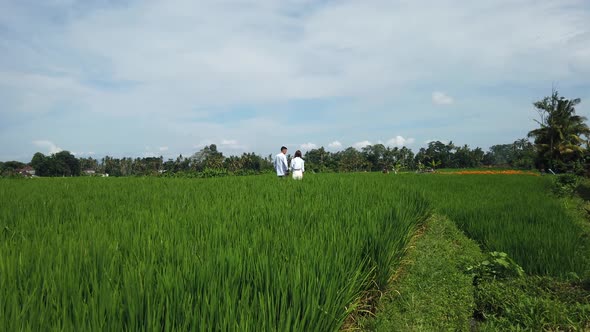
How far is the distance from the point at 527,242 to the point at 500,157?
157 metres

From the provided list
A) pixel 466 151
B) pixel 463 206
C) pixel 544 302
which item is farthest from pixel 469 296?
pixel 466 151

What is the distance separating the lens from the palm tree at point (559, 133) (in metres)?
30.8

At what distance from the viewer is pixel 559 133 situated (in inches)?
1241

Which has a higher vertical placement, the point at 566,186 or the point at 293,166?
the point at 293,166

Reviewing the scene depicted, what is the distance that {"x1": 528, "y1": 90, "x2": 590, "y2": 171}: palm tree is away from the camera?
30.8 metres

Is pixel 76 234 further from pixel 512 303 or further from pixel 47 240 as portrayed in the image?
pixel 512 303

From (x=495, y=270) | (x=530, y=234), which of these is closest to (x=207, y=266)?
(x=495, y=270)

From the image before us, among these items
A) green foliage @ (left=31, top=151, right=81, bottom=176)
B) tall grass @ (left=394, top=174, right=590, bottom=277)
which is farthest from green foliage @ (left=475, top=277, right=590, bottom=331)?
green foliage @ (left=31, top=151, right=81, bottom=176)

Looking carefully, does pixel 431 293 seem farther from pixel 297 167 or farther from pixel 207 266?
pixel 297 167

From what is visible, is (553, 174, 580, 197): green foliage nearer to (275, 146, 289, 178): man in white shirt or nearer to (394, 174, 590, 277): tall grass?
(394, 174, 590, 277): tall grass

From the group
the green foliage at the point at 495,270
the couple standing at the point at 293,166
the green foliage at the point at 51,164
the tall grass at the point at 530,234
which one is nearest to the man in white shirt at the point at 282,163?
the couple standing at the point at 293,166

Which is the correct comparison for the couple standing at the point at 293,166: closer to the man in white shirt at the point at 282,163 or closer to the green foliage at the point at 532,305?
the man in white shirt at the point at 282,163

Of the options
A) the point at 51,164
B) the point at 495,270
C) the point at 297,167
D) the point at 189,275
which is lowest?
the point at 495,270

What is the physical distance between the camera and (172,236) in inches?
93.4
